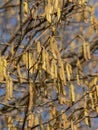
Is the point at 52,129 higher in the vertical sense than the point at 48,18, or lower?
lower

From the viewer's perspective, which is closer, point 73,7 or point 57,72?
point 57,72

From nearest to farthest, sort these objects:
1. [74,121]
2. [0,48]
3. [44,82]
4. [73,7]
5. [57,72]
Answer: [57,72]
[44,82]
[74,121]
[73,7]
[0,48]

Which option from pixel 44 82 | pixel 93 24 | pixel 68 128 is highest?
pixel 93 24

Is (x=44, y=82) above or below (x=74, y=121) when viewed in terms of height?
above

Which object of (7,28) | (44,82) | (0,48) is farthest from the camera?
(7,28)

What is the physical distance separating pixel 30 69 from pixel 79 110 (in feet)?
1.54

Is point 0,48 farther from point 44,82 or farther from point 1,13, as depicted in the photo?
point 44,82

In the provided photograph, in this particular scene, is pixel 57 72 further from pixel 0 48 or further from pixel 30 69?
pixel 0 48

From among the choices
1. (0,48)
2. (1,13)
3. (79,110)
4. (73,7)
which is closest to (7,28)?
A: (1,13)

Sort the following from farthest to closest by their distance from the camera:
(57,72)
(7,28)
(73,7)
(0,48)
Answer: (7,28) → (0,48) → (73,7) → (57,72)

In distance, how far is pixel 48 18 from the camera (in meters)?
2.38

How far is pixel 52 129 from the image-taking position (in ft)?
8.17

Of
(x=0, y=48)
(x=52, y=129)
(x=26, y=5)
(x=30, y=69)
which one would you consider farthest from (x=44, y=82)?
(x=0, y=48)

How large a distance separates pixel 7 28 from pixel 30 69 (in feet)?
6.70
